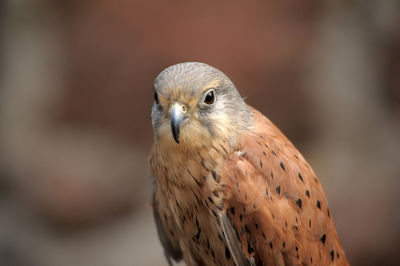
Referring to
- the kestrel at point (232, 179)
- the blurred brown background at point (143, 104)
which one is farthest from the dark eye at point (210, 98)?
the blurred brown background at point (143, 104)

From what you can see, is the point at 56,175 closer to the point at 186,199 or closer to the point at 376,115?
the point at 186,199

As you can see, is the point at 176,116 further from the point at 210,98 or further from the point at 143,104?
the point at 143,104

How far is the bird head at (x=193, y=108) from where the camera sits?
6.88 ft

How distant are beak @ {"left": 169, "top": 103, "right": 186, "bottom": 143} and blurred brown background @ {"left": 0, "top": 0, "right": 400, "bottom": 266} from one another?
32.2 inches

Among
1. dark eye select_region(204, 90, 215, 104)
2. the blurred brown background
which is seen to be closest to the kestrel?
dark eye select_region(204, 90, 215, 104)

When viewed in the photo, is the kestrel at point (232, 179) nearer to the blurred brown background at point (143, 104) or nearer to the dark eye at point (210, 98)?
the dark eye at point (210, 98)

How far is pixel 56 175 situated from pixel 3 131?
14.0 inches

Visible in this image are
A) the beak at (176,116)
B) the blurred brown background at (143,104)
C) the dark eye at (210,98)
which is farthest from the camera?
the blurred brown background at (143,104)

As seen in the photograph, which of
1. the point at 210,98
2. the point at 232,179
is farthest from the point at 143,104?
the point at 232,179

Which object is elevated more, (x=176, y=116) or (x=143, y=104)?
(x=143, y=104)

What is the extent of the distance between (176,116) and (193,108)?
88mm

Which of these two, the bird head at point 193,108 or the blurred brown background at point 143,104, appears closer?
the bird head at point 193,108

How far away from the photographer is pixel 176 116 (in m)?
2.06

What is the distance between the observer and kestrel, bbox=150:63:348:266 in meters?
2.10
